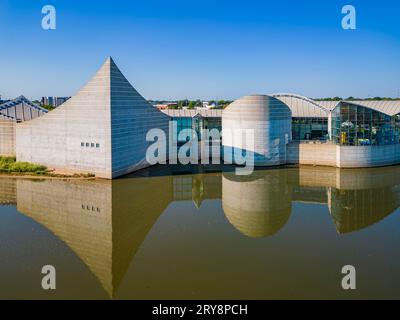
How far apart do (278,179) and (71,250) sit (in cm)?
1757

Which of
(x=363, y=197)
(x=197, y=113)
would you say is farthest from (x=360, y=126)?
(x=197, y=113)

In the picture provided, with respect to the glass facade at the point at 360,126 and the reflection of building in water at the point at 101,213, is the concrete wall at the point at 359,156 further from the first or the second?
the reflection of building in water at the point at 101,213

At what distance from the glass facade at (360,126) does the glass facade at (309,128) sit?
25.4 feet

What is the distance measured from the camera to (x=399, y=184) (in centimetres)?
2820

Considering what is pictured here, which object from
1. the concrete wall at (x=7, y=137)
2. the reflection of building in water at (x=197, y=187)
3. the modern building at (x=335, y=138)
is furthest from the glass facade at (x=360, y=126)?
the concrete wall at (x=7, y=137)

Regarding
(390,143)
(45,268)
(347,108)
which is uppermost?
(347,108)

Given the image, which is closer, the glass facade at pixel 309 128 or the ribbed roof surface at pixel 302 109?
the glass facade at pixel 309 128

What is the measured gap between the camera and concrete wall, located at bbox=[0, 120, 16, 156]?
33.8m

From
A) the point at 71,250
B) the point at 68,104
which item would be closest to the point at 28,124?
the point at 68,104

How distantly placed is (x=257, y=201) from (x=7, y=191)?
15264 mm

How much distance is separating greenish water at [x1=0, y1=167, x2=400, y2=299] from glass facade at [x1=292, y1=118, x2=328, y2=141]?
13.5 m

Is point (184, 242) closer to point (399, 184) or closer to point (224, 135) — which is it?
point (399, 184)

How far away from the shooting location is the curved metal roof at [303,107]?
4362cm

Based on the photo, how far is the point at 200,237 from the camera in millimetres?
17906
